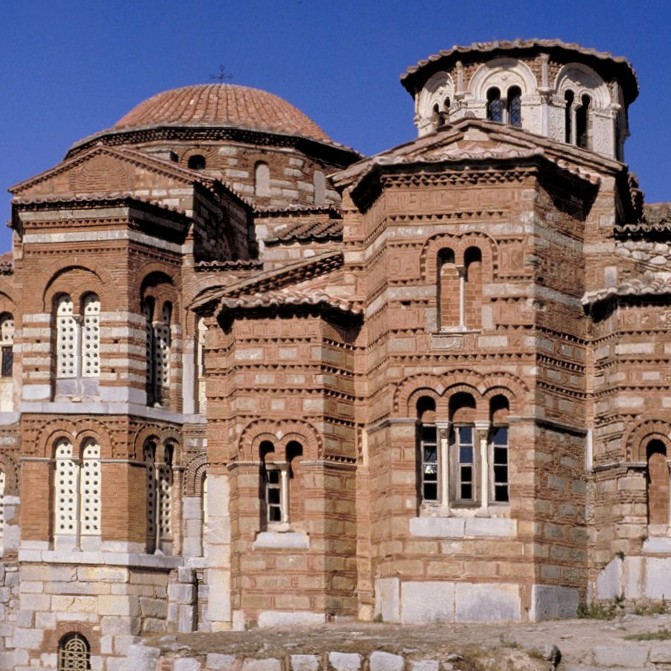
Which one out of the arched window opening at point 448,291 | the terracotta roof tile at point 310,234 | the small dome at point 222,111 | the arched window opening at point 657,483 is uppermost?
the small dome at point 222,111

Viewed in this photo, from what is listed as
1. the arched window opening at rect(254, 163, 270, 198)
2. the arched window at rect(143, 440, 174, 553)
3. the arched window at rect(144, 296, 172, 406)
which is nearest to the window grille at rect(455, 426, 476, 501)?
the arched window at rect(143, 440, 174, 553)

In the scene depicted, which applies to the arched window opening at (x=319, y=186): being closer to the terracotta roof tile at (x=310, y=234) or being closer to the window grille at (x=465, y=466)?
the terracotta roof tile at (x=310, y=234)

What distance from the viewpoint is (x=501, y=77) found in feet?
125

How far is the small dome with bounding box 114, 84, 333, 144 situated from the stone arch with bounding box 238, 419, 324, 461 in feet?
48.9

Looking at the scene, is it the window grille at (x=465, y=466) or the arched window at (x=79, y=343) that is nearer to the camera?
the window grille at (x=465, y=466)

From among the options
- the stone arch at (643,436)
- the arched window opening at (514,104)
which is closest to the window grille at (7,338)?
the arched window opening at (514,104)

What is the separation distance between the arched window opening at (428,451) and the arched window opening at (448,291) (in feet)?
4.62

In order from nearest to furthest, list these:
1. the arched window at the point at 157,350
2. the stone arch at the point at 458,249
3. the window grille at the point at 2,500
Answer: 1. the stone arch at the point at 458,249
2. the arched window at the point at 157,350
3. the window grille at the point at 2,500

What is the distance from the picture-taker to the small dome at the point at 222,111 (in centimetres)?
4734

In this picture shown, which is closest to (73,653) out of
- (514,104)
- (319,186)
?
(319,186)

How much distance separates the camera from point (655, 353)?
3234cm

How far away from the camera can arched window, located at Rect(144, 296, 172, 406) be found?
40844mm

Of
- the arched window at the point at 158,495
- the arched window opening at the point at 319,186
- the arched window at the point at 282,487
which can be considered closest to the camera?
the arched window at the point at 282,487

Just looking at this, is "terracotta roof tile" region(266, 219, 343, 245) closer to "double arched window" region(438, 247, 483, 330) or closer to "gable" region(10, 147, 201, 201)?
"gable" region(10, 147, 201, 201)
